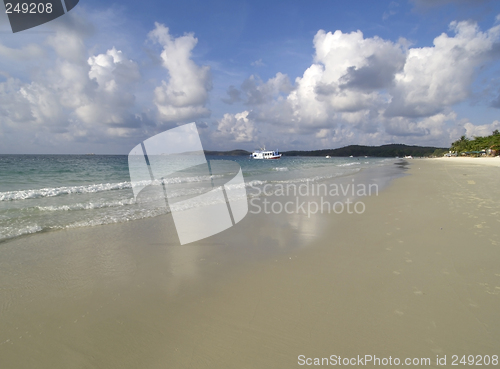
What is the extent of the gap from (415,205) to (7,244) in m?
12.5

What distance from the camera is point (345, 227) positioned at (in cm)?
675

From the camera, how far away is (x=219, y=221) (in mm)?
7809

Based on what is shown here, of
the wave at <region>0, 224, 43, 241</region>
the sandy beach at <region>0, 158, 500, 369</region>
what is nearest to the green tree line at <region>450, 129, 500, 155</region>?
the sandy beach at <region>0, 158, 500, 369</region>

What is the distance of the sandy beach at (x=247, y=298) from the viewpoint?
7.99 ft

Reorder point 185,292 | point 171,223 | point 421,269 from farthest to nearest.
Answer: point 171,223 < point 421,269 < point 185,292

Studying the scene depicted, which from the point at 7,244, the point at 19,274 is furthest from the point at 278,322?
the point at 7,244

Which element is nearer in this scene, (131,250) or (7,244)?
(131,250)

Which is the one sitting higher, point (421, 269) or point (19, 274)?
point (19, 274)

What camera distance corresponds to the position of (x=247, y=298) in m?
3.34

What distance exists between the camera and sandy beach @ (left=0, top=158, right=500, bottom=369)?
2.44 m

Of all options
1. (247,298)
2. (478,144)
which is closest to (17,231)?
(247,298)

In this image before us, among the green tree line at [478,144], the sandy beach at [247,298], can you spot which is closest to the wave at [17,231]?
the sandy beach at [247,298]

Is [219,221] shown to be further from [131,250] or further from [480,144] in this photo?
[480,144]

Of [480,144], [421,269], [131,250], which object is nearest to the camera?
[421,269]
